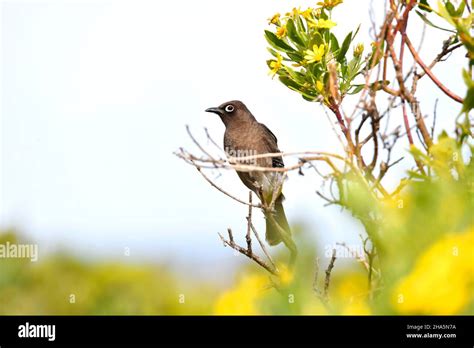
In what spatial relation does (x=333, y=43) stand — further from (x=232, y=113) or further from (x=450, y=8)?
(x=232, y=113)

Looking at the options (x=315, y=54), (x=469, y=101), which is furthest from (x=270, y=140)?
(x=469, y=101)

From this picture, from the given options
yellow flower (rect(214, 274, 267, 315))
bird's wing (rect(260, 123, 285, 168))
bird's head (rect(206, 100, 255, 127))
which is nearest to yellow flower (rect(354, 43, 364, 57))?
yellow flower (rect(214, 274, 267, 315))

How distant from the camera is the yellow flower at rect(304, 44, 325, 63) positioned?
275cm

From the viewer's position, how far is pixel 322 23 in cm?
276

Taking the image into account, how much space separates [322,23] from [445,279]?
160cm

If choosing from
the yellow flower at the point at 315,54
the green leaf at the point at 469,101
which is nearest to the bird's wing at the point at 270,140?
the yellow flower at the point at 315,54

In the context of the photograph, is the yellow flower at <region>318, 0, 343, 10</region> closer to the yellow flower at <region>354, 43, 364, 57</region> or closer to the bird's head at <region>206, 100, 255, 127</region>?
the yellow flower at <region>354, 43, 364, 57</region>

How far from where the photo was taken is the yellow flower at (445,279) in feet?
4.44

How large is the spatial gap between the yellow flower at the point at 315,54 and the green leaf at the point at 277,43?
13 cm

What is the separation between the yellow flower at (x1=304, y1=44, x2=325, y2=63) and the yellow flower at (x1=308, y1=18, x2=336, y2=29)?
72 millimetres

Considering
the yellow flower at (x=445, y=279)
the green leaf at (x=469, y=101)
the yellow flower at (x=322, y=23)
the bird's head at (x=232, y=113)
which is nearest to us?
the yellow flower at (x=445, y=279)

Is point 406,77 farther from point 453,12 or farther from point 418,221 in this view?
point 418,221

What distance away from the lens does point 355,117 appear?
2273 mm

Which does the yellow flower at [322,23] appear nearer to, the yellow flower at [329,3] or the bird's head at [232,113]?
the yellow flower at [329,3]
